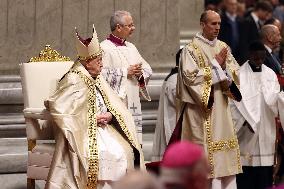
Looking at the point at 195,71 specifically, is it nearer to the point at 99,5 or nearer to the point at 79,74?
the point at 79,74

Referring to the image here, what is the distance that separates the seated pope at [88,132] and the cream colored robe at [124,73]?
586 mm

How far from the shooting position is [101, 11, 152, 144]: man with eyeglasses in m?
8.98

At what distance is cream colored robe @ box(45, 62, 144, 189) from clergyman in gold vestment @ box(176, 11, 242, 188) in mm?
953

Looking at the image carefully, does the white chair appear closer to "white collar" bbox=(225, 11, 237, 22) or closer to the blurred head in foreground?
the blurred head in foreground

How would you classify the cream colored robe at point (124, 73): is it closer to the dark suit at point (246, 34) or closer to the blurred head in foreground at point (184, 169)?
the dark suit at point (246, 34)

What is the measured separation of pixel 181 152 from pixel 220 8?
38.5 feet

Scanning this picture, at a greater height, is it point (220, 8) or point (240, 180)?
point (220, 8)

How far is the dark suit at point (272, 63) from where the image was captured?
1041 centimetres

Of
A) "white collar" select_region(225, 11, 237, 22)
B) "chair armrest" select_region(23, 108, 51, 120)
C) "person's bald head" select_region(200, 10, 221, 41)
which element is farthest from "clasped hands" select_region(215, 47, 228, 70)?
"white collar" select_region(225, 11, 237, 22)

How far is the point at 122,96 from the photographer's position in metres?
8.97

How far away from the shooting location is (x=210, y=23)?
29.9ft

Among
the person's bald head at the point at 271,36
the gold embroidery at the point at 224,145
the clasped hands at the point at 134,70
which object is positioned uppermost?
the person's bald head at the point at 271,36

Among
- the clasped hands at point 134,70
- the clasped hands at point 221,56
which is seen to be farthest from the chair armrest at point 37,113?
the clasped hands at point 221,56

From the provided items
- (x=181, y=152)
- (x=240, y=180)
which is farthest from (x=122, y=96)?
(x=181, y=152)
